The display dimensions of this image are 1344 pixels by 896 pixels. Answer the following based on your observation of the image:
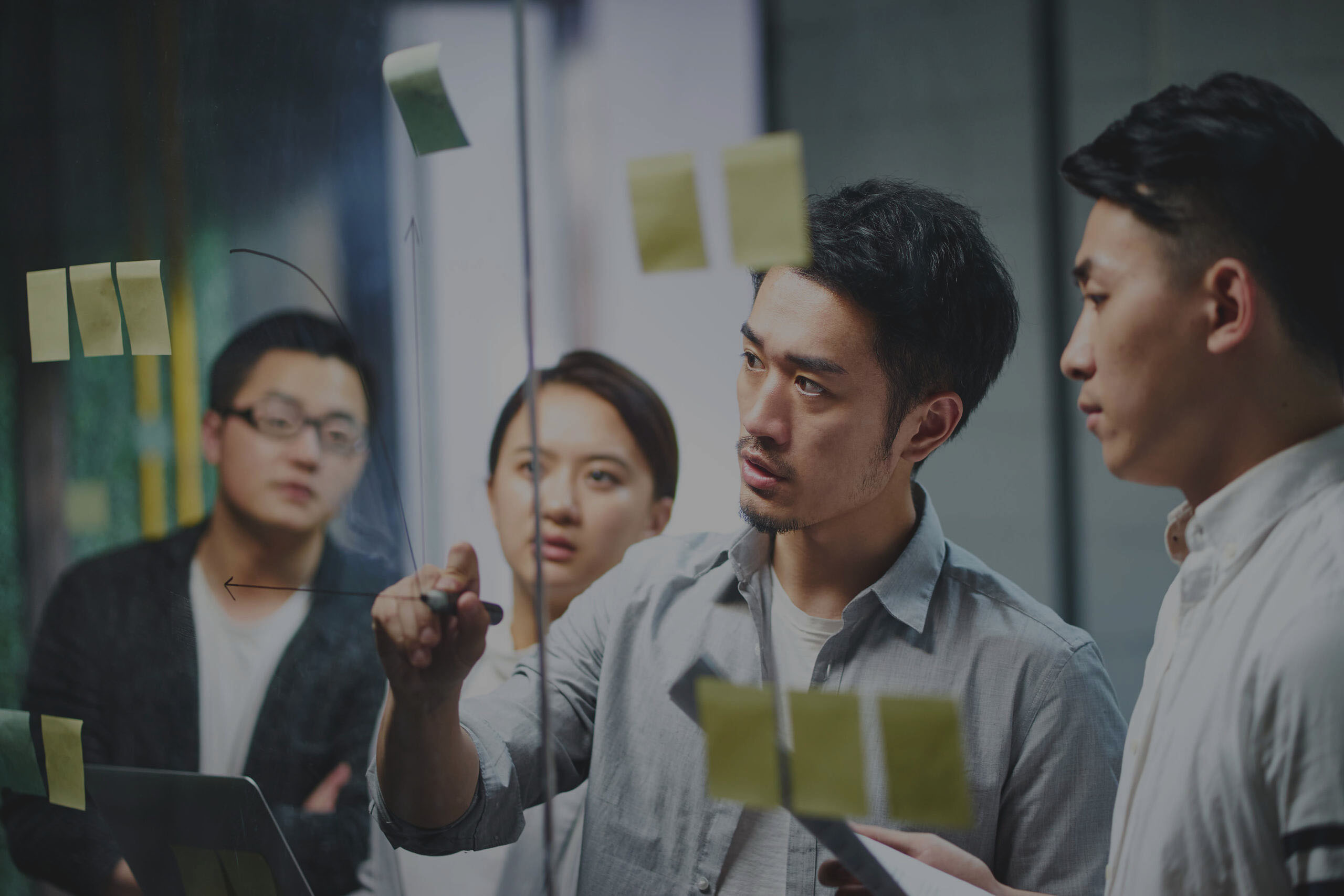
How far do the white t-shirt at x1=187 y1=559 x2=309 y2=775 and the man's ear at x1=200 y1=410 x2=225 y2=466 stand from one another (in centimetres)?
16

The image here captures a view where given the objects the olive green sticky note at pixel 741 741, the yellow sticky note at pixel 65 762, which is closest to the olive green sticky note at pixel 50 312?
the yellow sticky note at pixel 65 762

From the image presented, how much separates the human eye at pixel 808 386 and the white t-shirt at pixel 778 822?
0.79ft

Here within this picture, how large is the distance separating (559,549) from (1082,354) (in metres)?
0.73

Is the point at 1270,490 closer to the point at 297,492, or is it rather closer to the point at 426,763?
the point at 426,763

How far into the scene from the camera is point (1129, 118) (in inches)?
29.8

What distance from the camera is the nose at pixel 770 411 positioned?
0.98 metres

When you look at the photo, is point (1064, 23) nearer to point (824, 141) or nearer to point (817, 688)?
point (824, 141)

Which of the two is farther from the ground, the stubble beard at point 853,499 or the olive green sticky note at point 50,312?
the olive green sticky note at point 50,312

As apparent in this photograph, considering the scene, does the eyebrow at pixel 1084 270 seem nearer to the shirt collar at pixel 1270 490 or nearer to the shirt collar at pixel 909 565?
the shirt collar at pixel 1270 490

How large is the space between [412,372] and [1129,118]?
722mm

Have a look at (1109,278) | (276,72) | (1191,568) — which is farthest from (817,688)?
(276,72)

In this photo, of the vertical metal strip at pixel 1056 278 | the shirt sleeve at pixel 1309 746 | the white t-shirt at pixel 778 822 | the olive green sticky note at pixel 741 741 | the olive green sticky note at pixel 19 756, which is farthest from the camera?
the vertical metal strip at pixel 1056 278

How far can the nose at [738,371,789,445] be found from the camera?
976mm

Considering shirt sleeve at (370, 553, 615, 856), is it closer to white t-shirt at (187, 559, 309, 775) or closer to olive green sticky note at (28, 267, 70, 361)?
white t-shirt at (187, 559, 309, 775)
